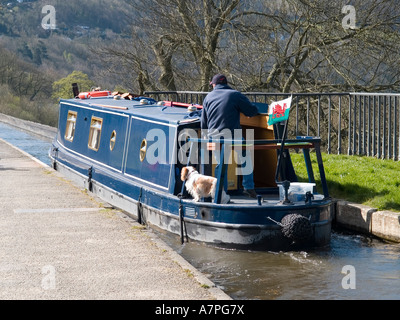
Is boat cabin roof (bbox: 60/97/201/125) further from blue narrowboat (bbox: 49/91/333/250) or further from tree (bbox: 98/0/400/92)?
tree (bbox: 98/0/400/92)

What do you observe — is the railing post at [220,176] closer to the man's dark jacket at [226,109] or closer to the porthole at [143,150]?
the man's dark jacket at [226,109]

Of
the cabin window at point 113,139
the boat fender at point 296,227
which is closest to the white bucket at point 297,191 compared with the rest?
the boat fender at point 296,227

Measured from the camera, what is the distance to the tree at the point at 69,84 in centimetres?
5206

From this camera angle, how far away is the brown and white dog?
8.91m

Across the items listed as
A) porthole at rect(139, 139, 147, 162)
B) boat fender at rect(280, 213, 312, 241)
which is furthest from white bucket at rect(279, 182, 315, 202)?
porthole at rect(139, 139, 147, 162)

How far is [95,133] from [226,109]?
15.0ft

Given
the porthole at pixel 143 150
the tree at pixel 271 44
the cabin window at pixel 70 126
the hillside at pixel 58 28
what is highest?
the hillside at pixel 58 28

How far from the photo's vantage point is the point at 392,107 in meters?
12.4

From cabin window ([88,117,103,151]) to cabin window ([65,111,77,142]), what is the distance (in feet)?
4.82

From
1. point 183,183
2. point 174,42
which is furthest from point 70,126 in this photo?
point 174,42

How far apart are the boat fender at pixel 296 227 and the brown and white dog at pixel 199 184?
2.87 feet

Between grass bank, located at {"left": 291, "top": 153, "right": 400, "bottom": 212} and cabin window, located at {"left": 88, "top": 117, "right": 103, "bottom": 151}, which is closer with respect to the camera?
grass bank, located at {"left": 291, "top": 153, "right": 400, "bottom": 212}
